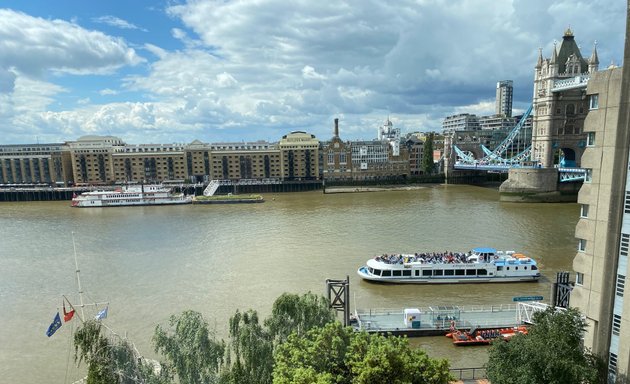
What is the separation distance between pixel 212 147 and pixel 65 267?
64.6 meters

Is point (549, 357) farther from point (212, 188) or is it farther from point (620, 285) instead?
point (212, 188)

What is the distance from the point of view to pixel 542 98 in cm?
7094

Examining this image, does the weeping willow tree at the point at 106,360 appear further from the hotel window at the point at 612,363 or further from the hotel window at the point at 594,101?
the hotel window at the point at 594,101

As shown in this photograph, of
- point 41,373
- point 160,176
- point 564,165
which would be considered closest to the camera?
point 41,373

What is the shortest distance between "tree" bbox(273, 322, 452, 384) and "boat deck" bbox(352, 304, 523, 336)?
8.09 m

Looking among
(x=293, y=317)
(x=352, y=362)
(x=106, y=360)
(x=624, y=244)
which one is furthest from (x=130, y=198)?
(x=624, y=244)

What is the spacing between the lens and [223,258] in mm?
31078

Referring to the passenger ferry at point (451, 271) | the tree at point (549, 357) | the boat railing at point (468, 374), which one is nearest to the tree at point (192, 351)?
the tree at point (549, 357)

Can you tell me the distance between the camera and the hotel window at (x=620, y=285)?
32.1 feet

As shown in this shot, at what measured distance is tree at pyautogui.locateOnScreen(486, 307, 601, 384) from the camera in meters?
9.54

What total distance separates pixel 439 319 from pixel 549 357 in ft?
29.0

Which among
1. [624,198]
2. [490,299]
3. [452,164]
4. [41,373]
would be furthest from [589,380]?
[452,164]

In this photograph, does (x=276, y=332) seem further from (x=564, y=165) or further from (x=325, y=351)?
(x=564, y=165)

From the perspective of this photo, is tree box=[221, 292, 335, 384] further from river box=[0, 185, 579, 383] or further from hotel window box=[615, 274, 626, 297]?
hotel window box=[615, 274, 626, 297]
